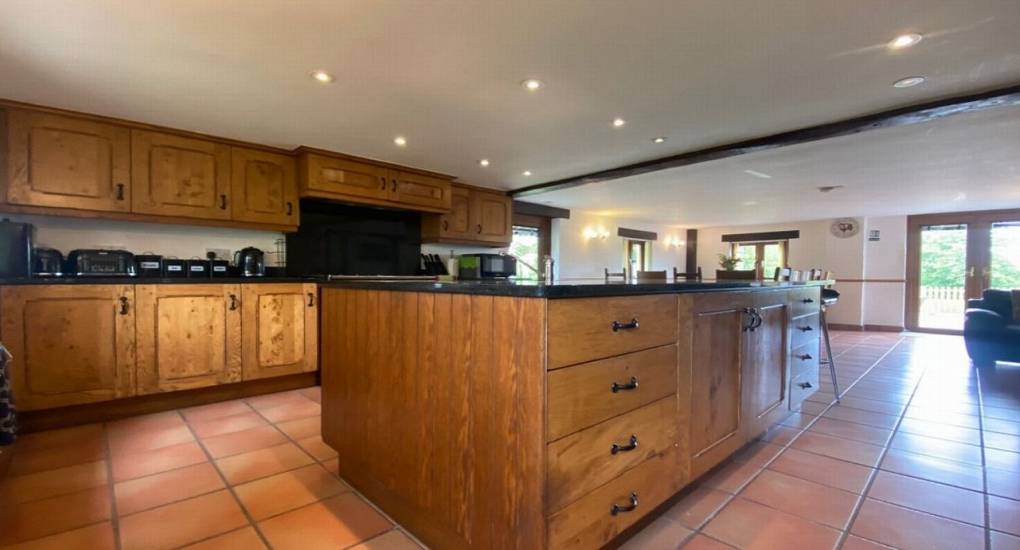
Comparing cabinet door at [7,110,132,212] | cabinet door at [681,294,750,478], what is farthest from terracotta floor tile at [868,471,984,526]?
cabinet door at [7,110,132,212]

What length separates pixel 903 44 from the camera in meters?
1.94

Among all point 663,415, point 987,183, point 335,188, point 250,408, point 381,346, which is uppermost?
point 987,183

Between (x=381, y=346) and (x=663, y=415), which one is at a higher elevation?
(x=381, y=346)

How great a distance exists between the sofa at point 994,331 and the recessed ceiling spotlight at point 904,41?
12.2 ft

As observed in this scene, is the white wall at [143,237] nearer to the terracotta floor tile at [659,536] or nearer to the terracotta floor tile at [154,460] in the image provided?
the terracotta floor tile at [154,460]

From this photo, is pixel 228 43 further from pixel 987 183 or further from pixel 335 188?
pixel 987 183

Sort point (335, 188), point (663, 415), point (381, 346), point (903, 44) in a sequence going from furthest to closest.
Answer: point (335, 188), point (903, 44), point (381, 346), point (663, 415)

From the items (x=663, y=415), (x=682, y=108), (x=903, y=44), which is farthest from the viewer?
(x=682, y=108)

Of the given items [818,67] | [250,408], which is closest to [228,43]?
[250,408]

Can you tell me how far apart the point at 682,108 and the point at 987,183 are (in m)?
4.51

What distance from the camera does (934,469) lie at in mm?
1923

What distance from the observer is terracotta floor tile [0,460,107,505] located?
1693 millimetres

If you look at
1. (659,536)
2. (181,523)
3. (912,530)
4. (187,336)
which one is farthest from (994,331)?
(187,336)

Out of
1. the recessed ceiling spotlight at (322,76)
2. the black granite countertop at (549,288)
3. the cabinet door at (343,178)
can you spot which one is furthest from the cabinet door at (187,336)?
the black granite countertop at (549,288)
